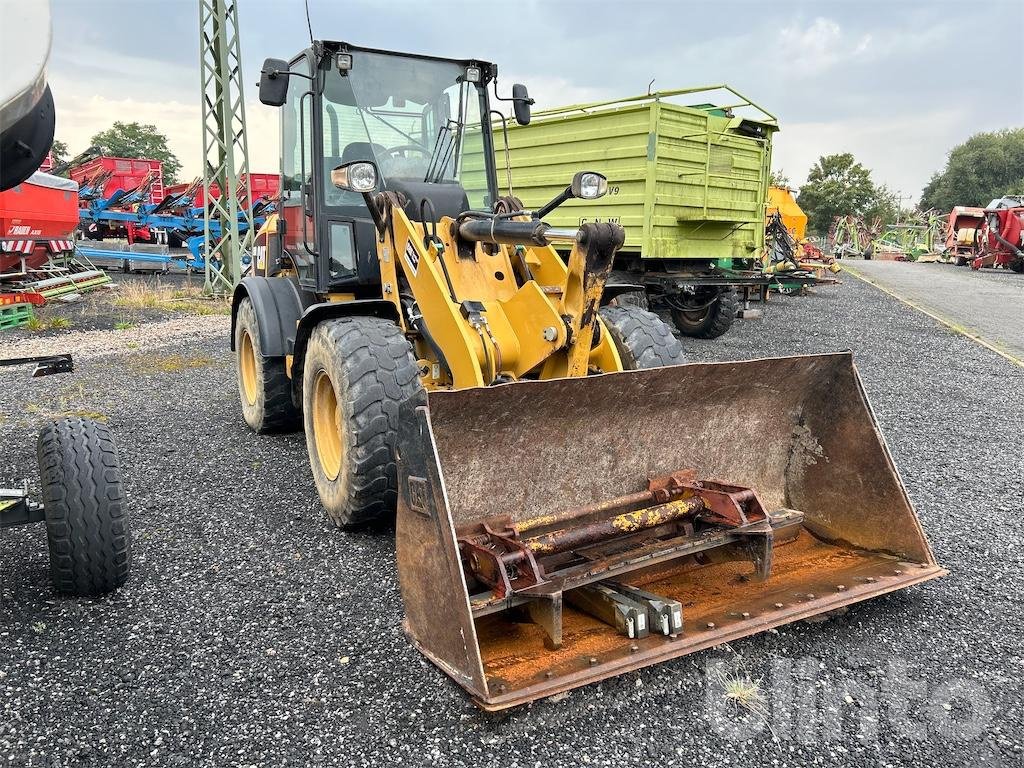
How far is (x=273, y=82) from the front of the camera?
427 cm

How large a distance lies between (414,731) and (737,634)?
3.80 feet

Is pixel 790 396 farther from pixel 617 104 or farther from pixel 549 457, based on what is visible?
pixel 617 104

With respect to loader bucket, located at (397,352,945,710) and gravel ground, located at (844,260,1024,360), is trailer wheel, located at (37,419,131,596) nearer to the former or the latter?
loader bucket, located at (397,352,945,710)

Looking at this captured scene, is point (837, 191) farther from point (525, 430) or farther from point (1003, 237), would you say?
point (525, 430)

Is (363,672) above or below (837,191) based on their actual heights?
below

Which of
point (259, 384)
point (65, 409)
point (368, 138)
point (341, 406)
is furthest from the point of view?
point (65, 409)

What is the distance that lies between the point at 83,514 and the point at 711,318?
Answer: 8.89m

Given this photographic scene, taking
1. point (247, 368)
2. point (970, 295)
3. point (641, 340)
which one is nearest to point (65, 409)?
point (247, 368)

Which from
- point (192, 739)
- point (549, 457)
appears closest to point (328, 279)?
point (549, 457)

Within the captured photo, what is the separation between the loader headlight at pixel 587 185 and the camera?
3754mm

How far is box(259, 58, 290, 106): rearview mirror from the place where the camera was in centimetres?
425

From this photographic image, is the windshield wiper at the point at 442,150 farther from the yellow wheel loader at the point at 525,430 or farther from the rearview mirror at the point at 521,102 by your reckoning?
the rearview mirror at the point at 521,102

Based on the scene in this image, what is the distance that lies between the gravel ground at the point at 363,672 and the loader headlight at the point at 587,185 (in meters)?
1.95

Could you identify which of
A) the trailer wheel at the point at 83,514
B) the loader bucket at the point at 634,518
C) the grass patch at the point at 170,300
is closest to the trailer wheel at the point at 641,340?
the loader bucket at the point at 634,518
